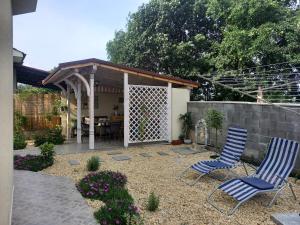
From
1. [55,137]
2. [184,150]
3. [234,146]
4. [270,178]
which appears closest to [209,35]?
[184,150]

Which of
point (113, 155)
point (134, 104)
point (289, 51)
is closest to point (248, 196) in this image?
point (113, 155)

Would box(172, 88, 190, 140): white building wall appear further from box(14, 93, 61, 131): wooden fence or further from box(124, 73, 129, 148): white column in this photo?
box(14, 93, 61, 131): wooden fence

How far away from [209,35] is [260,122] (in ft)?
46.3

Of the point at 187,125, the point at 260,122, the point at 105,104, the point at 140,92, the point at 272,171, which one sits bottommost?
the point at 272,171

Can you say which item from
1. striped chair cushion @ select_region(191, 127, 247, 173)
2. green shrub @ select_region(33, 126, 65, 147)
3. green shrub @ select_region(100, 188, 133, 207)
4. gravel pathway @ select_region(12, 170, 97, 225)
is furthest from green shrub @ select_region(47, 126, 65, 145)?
green shrub @ select_region(100, 188, 133, 207)

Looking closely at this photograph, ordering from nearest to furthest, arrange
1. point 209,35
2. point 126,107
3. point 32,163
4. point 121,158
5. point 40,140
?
point 32,163 < point 121,158 < point 126,107 < point 40,140 < point 209,35

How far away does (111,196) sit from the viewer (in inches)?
217

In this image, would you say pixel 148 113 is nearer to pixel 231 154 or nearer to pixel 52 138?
pixel 52 138

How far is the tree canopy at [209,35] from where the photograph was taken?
1519cm

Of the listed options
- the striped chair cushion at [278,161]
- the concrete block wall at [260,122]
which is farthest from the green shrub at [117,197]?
the concrete block wall at [260,122]

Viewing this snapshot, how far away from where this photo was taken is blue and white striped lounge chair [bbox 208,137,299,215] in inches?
210

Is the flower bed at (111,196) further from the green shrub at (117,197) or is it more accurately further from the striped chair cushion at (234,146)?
the striped chair cushion at (234,146)

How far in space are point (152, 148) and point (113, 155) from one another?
1.92m

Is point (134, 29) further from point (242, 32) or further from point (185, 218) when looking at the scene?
point (185, 218)
